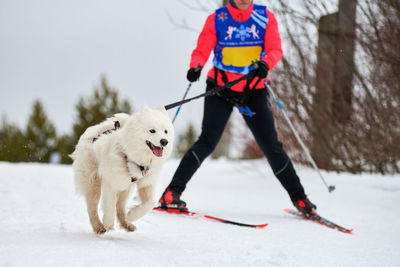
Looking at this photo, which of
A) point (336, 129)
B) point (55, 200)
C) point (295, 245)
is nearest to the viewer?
point (295, 245)

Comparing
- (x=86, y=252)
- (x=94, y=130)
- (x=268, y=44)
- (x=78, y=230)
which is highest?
(x=268, y=44)

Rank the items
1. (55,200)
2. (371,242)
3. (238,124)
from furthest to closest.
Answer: (238,124), (55,200), (371,242)

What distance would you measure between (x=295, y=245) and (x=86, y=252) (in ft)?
4.69

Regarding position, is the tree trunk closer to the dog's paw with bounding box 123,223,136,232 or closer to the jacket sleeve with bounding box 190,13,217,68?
the jacket sleeve with bounding box 190,13,217,68

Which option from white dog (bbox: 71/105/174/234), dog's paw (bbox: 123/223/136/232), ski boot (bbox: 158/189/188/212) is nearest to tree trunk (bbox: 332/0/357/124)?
ski boot (bbox: 158/189/188/212)

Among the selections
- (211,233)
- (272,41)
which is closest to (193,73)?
(272,41)

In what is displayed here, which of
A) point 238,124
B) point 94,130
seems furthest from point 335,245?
point 238,124

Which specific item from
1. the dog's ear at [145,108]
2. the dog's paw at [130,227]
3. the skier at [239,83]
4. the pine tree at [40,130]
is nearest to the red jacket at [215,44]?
the skier at [239,83]

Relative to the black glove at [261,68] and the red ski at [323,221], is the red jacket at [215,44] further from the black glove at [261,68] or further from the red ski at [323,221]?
the red ski at [323,221]

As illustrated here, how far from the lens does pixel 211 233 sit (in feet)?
8.99

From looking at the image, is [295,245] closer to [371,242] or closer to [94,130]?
[371,242]

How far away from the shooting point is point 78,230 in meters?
2.63

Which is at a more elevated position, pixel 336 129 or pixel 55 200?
pixel 336 129

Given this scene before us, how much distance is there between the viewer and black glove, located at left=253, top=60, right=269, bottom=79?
120 inches
